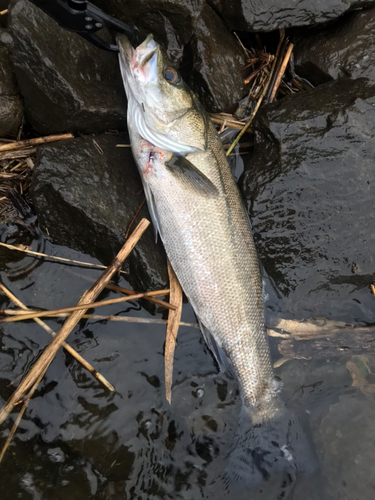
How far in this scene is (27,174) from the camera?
349cm

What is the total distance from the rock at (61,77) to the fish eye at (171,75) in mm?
546

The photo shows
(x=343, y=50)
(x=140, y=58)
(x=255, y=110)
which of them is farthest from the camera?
(x=255, y=110)

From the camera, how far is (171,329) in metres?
3.36

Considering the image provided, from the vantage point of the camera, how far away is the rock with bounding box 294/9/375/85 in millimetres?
3730

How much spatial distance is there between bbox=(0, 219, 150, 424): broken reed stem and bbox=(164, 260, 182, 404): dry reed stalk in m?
0.42

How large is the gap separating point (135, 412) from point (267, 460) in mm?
1153

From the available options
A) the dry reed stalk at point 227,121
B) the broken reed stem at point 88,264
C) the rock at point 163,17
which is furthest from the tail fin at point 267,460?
the rock at point 163,17

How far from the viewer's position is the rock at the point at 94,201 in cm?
319

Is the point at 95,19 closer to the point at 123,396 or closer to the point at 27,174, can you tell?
the point at 27,174

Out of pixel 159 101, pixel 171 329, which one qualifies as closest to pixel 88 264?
pixel 171 329

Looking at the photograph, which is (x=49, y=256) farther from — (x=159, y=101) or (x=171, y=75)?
(x=171, y=75)

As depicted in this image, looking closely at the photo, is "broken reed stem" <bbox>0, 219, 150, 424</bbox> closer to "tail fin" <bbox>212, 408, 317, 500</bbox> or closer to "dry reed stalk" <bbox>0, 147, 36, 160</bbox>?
"dry reed stalk" <bbox>0, 147, 36, 160</bbox>

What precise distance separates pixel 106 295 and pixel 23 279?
723 millimetres

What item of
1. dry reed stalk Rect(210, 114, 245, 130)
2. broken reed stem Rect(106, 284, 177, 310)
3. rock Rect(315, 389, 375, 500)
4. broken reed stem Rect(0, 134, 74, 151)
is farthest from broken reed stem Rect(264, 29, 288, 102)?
rock Rect(315, 389, 375, 500)
